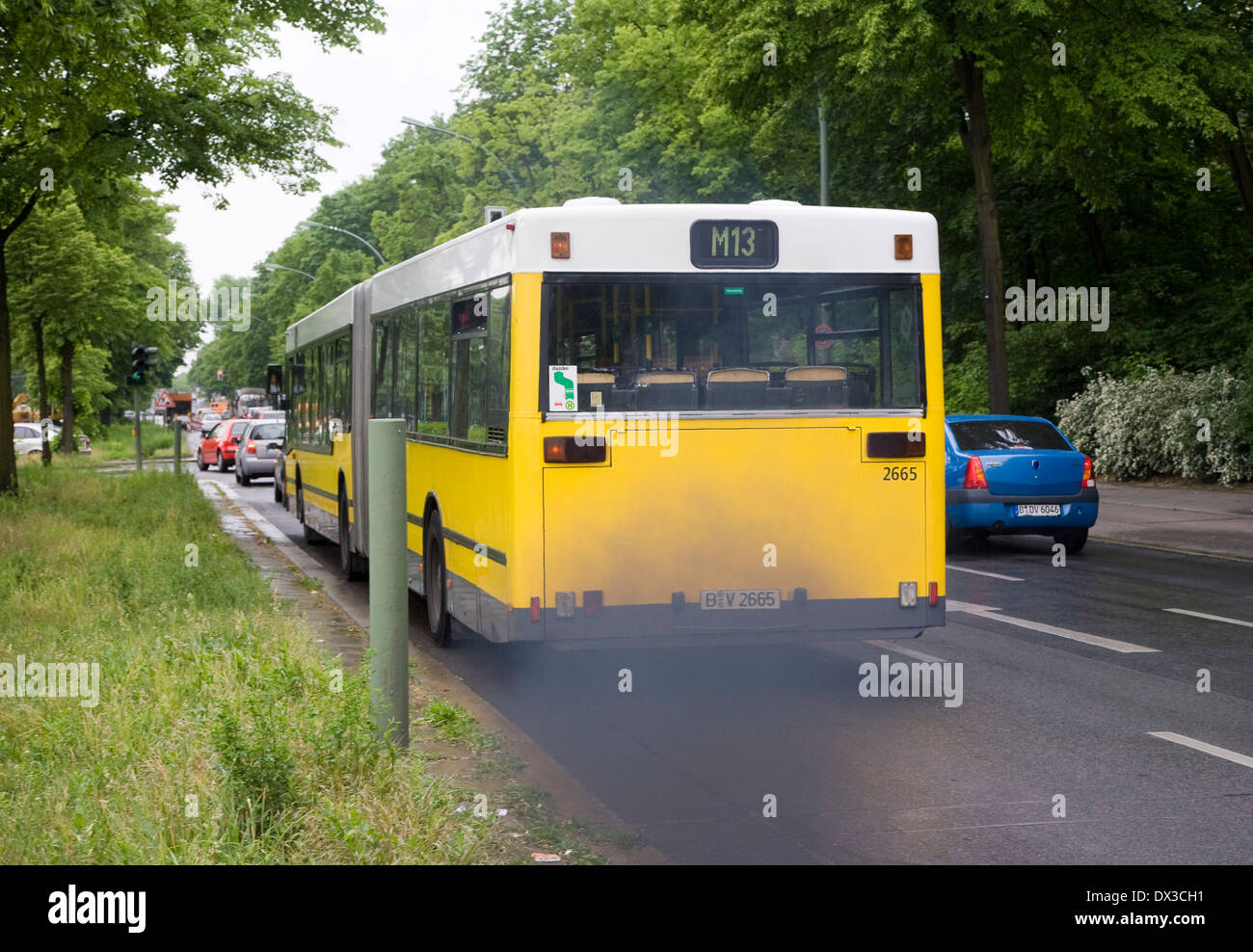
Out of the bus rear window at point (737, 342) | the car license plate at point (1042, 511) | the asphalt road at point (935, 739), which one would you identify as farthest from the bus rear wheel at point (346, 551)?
the bus rear window at point (737, 342)

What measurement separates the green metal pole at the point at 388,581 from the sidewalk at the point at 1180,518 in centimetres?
1245

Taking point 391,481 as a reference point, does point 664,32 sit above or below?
above

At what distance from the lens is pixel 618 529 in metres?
8.98

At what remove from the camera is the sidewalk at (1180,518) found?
61.0 ft

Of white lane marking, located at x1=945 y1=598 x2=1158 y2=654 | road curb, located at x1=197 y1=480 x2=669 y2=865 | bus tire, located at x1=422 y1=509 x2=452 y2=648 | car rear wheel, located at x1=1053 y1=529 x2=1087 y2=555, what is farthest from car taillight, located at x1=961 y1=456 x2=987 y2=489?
bus tire, located at x1=422 y1=509 x2=452 y2=648

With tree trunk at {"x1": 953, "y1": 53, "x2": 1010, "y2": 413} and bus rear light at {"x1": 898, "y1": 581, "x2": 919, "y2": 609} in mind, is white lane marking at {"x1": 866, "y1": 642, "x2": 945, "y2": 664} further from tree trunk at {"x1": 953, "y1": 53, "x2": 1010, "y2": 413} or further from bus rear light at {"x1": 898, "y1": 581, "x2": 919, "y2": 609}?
tree trunk at {"x1": 953, "y1": 53, "x2": 1010, "y2": 413}

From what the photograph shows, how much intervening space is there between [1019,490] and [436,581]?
26.6 feet

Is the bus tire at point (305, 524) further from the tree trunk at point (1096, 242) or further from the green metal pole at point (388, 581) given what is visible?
the tree trunk at point (1096, 242)

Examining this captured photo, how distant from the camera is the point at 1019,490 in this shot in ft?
57.2

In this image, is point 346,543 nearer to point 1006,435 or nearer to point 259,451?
point 1006,435

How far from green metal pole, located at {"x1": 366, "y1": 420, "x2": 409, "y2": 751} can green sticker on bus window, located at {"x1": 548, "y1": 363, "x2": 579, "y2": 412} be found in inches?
77.8
